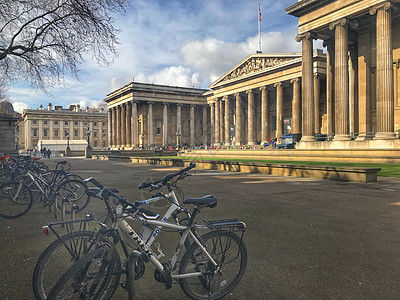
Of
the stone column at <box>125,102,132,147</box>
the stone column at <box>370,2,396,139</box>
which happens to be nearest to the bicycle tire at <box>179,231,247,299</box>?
the stone column at <box>370,2,396,139</box>

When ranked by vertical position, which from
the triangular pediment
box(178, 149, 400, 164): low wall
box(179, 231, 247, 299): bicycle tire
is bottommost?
box(179, 231, 247, 299): bicycle tire

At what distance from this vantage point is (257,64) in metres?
54.7

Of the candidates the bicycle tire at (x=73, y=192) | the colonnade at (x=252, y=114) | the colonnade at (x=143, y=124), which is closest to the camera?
the bicycle tire at (x=73, y=192)

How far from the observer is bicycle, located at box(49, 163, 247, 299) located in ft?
9.29

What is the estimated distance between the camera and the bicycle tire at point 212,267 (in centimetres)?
322

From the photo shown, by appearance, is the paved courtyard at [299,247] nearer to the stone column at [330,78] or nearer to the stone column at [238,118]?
the stone column at [330,78]

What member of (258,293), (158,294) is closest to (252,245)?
(258,293)

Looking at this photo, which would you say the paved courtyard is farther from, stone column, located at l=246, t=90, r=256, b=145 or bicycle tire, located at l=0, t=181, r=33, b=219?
stone column, located at l=246, t=90, r=256, b=145

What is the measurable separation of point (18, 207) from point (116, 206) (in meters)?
5.91

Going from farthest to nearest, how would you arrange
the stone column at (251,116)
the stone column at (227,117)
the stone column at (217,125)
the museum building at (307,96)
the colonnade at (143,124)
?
the colonnade at (143,124) < the stone column at (217,125) < the stone column at (227,117) < the stone column at (251,116) < the museum building at (307,96)

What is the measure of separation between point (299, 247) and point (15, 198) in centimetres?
706

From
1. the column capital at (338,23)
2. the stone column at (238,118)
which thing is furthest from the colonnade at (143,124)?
the column capital at (338,23)

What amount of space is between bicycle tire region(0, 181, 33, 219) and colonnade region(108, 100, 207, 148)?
207 ft

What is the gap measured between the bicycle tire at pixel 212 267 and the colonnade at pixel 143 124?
68.3 m
